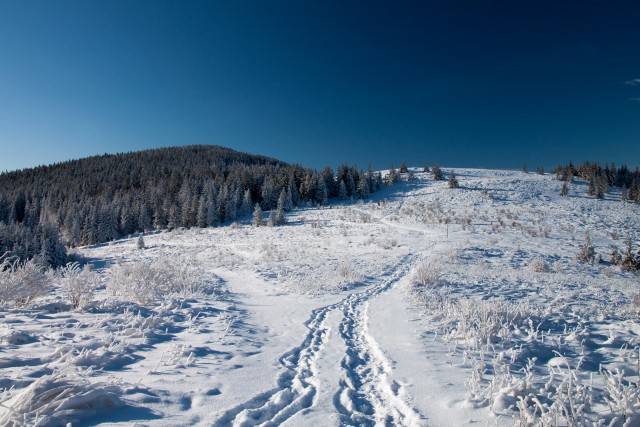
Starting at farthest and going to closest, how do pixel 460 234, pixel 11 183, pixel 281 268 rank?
pixel 11 183
pixel 460 234
pixel 281 268

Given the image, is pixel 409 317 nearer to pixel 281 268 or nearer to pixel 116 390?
pixel 116 390

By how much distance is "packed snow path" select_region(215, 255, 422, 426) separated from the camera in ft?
11.5

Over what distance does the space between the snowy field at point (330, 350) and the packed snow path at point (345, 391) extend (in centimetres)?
2

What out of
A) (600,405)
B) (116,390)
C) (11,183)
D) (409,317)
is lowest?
(409,317)

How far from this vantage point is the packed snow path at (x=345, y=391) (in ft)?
11.5

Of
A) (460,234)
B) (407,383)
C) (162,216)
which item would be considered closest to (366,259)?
(460,234)

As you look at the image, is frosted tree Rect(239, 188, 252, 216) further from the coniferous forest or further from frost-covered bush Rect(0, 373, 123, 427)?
frost-covered bush Rect(0, 373, 123, 427)

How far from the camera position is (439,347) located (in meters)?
5.93

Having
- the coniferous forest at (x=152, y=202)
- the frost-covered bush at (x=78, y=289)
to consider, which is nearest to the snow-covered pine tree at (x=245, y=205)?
the coniferous forest at (x=152, y=202)

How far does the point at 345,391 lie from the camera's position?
4.20 m

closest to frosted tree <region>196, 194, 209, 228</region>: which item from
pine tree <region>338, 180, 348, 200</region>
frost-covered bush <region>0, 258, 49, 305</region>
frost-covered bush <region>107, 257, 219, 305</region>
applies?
pine tree <region>338, 180, 348, 200</region>

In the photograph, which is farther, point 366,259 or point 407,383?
point 366,259

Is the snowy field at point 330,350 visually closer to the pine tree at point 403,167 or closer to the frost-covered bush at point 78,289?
the frost-covered bush at point 78,289

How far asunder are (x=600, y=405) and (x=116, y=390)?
17.9 ft
